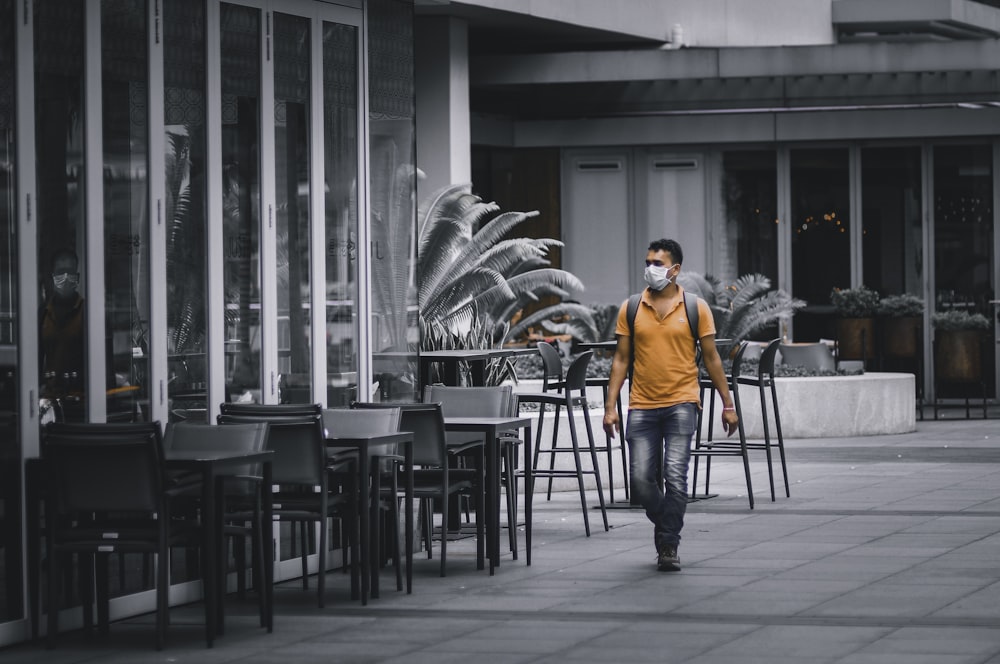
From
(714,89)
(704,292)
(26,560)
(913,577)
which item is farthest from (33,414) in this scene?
→ (714,89)

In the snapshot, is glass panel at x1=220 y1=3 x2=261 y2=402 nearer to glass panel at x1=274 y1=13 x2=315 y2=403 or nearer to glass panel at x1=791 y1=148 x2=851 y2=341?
glass panel at x1=274 y1=13 x2=315 y2=403

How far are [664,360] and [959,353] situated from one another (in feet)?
43.1

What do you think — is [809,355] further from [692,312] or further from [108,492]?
[108,492]

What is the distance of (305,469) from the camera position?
8531 mm

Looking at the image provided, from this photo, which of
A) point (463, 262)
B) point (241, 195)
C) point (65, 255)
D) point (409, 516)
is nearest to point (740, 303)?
point (463, 262)

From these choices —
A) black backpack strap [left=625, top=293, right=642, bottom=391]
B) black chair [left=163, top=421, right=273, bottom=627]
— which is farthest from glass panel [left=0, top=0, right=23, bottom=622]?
black backpack strap [left=625, top=293, right=642, bottom=391]

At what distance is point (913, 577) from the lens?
9117 millimetres

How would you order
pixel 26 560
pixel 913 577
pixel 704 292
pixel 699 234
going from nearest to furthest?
pixel 26 560, pixel 913 577, pixel 704 292, pixel 699 234

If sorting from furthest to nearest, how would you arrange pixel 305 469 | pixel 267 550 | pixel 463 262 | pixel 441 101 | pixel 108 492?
pixel 441 101, pixel 463 262, pixel 305 469, pixel 267 550, pixel 108 492

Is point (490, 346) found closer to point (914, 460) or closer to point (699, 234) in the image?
point (914, 460)

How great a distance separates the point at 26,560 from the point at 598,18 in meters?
15.3

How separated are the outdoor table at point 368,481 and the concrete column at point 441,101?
38.0 ft

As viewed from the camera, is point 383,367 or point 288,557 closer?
point 288,557

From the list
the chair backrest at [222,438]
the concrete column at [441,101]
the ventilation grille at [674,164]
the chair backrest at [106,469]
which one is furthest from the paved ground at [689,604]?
the ventilation grille at [674,164]
